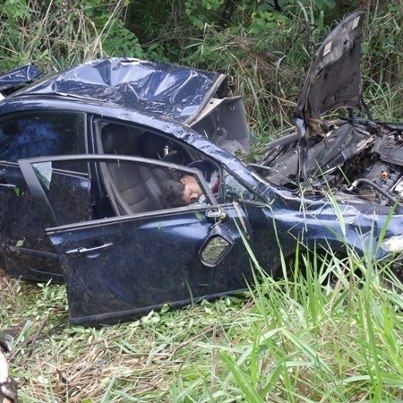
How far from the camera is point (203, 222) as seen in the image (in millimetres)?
4152

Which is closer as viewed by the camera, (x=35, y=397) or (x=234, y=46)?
(x=35, y=397)

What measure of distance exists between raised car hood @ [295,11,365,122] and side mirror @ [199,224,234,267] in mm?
943

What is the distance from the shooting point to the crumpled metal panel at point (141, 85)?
184 inches

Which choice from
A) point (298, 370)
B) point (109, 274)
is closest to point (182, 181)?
point (109, 274)

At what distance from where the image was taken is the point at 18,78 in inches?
234

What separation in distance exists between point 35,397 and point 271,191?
1667mm

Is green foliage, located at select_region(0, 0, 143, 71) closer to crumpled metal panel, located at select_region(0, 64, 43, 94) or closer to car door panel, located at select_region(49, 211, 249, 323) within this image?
crumpled metal panel, located at select_region(0, 64, 43, 94)

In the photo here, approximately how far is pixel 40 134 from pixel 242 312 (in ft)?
5.95

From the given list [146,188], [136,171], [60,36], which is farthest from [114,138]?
[60,36]

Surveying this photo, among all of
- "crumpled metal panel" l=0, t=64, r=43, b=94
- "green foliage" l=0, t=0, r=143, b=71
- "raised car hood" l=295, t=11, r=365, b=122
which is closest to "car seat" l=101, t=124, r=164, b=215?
"raised car hood" l=295, t=11, r=365, b=122

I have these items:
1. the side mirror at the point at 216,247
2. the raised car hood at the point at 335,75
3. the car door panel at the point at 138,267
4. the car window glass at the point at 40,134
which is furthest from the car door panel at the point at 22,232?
the raised car hood at the point at 335,75

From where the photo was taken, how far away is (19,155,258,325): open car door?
164 inches

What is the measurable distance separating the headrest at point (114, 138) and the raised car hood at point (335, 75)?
1059 mm

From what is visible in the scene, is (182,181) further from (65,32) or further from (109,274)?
(65,32)
